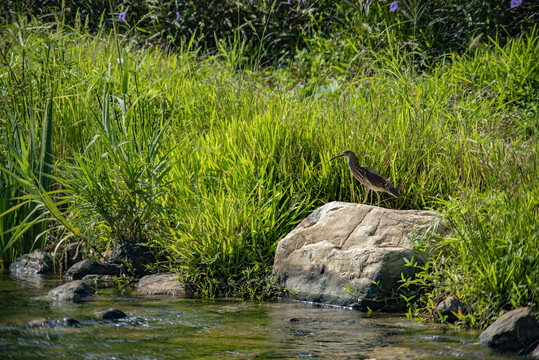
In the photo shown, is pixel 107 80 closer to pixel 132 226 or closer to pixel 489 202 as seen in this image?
pixel 132 226

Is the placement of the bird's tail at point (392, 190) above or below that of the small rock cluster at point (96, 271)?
above

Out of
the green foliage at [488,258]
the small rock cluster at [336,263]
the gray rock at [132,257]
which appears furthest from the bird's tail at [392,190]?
the gray rock at [132,257]

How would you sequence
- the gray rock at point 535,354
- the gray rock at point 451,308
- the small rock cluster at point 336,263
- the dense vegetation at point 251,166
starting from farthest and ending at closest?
the small rock cluster at point 336,263 < the dense vegetation at point 251,166 < the gray rock at point 451,308 < the gray rock at point 535,354

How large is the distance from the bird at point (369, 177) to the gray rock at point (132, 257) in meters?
1.90

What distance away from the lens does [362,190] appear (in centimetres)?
579

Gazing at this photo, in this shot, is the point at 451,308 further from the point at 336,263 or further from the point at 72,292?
the point at 72,292

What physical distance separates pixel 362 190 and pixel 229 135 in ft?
4.62

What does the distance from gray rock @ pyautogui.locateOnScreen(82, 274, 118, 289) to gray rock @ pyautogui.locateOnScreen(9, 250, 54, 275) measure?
2.26ft

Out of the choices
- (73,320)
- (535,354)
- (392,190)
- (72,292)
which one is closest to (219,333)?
(73,320)

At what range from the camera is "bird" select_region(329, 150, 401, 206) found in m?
5.10

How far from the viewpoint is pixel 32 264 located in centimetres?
573

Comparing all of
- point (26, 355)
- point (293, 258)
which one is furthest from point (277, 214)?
point (26, 355)

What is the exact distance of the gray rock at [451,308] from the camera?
4.14 metres

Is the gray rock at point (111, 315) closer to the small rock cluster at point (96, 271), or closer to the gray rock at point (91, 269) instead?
the small rock cluster at point (96, 271)
